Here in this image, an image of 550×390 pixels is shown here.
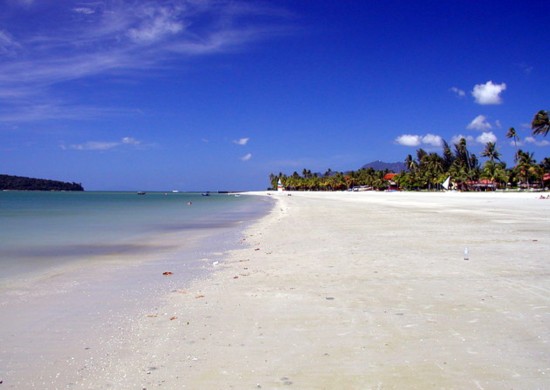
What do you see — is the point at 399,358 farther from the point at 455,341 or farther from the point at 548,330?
the point at 548,330

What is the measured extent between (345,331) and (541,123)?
233 ft

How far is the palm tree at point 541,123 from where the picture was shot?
6372cm

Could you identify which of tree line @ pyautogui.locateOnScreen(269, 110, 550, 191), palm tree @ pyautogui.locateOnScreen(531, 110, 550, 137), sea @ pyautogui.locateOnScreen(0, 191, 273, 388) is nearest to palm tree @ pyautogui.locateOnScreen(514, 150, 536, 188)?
tree line @ pyautogui.locateOnScreen(269, 110, 550, 191)

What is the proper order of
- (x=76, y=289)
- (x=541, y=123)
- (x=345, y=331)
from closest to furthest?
(x=345, y=331)
(x=76, y=289)
(x=541, y=123)

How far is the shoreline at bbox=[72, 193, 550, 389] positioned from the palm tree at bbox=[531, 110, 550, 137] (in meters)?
64.5

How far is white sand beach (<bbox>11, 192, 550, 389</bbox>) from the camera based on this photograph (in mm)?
3783

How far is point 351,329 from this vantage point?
4.96 m

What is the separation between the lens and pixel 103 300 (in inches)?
271

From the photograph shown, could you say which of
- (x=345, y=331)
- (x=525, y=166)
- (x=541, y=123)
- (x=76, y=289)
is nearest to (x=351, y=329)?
(x=345, y=331)

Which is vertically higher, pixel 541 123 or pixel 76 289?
pixel 541 123

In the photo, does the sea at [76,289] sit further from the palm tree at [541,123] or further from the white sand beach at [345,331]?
the palm tree at [541,123]

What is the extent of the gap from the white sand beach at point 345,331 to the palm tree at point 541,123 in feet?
213

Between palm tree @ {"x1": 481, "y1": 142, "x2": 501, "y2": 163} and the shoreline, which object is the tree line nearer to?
palm tree @ {"x1": 481, "y1": 142, "x2": 501, "y2": 163}

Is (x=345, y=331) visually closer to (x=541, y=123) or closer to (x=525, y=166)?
(x=541, y=123)
